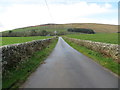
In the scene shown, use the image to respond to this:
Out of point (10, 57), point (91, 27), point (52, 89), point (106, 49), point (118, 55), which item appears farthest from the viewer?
point (91, 27)

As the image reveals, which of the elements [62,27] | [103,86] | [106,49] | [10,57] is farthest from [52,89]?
[62,27]

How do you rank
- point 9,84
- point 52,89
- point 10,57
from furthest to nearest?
point 10,57 < point 9,84 < point 52,89

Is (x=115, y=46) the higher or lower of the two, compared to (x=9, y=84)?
higher

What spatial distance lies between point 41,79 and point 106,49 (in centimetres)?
817

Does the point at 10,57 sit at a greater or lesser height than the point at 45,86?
greater

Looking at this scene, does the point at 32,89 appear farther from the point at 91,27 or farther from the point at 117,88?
the point at 91,27

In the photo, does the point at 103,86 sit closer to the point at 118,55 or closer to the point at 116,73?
the point at 116,73

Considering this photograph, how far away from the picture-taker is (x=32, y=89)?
5641 millimetres

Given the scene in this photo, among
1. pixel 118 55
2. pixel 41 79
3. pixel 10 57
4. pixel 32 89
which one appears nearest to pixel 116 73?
pixel 118 55

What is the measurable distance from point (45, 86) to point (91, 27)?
5175 inches

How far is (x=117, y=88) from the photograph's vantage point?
5598 mm

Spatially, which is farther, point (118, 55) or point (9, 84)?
point (118, 55)

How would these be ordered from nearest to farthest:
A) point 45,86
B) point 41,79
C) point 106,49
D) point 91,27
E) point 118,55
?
1. point 45,86
2. point 41,79
3. point 118,55
4. point 106,49
5. point 91,27

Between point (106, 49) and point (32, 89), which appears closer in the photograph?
point (32, 89)
